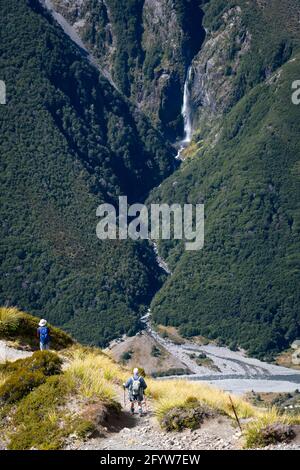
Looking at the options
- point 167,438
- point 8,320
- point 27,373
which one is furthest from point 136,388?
point 8,320

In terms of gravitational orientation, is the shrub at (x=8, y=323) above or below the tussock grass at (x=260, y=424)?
above

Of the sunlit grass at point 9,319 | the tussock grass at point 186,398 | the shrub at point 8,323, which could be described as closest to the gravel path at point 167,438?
the tussock grass at point 186,398

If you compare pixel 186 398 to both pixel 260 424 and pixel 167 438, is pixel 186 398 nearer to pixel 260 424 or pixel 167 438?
pixel 167 438

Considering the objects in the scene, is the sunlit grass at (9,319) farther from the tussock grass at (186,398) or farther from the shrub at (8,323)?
the tussock grass at (186,398)

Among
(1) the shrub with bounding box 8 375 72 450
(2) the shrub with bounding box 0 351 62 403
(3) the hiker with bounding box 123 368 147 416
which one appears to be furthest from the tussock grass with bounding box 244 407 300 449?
(2) the shrub with bounding box 0 351 62 403

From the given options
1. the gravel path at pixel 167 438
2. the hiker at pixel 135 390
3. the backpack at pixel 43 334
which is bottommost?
the gravel path at pixel 167 438

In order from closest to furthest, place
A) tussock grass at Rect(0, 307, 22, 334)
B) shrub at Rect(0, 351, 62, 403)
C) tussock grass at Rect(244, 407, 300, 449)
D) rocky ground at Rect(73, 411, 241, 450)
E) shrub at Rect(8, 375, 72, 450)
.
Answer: tussock grass at Rect(244, 407, 300, 449) → rocky ground at Rect(73, 411, 241, 450) → shrub at Rect(8, 375, 72, 450) → shrub at Rect(0, 351, 62, 403) → tussock grass at Rect(0, 307, 22, 334)

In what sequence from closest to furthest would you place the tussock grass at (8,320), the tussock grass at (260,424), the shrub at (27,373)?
the tussock grass at (260,424) → the shrub at (27,373) → the tussock grass at (8,320)

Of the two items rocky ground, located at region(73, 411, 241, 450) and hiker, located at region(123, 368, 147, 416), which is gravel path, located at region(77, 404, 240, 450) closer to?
rocky ground, located at region(73, 411, 241, 450)
